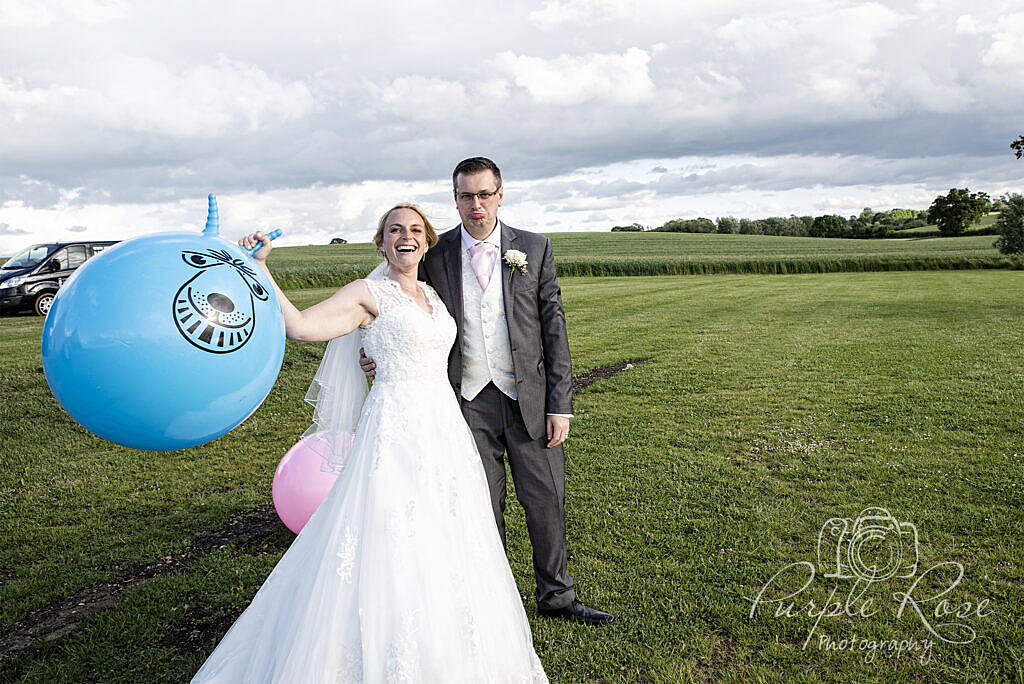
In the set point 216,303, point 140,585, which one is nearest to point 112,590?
point 140,585

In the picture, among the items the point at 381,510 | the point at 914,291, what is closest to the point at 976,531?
the point at 381,510

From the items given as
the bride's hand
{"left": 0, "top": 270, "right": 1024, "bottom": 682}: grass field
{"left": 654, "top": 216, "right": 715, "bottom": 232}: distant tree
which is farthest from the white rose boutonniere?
{"left": 654, "top": 216, "right": 715, "bottom": 232}: distant tree

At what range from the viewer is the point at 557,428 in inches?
162

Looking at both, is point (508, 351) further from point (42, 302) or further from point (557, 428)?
point (42, 302)

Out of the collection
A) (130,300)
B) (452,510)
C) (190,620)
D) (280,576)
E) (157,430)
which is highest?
(130,300)

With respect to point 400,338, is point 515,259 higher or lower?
higher

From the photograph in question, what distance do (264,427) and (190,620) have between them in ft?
16.8

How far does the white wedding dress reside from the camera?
3002 millimetres

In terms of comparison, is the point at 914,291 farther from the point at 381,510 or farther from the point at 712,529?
the point at 381,510

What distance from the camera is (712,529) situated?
5613 millimetres

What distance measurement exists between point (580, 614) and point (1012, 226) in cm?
2535

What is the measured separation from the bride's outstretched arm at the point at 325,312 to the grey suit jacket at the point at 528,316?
1.84ft

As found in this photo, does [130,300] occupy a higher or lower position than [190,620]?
higher

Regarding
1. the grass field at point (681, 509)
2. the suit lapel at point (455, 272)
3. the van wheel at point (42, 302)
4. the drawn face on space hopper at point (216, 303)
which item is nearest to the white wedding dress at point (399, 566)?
the suit lapel at point (455, 272)
